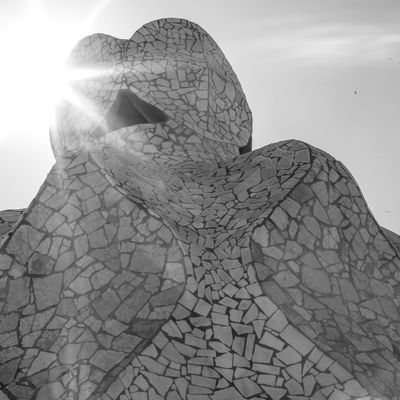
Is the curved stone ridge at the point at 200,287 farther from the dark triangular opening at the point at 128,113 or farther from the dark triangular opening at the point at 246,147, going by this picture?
the dark triangular opening at the point at 246,147

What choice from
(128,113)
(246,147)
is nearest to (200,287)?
(128,113)

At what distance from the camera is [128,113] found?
35.0ft

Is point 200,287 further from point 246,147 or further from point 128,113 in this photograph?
point 246,147

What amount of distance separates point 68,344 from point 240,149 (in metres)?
6.42

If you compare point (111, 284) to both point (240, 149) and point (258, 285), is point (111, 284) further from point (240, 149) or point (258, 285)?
point (240, 149)

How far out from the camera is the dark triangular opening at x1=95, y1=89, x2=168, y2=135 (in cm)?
1013

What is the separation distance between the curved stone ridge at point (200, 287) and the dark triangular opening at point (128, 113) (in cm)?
271

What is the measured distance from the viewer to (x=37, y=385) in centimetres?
513

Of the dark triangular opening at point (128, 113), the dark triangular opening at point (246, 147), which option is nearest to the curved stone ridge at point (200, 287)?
the dark triangular opening at point (128, 113)

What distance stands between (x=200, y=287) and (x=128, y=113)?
5580mm

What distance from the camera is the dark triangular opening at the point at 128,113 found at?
10.1 metres

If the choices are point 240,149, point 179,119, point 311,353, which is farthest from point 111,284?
point 240,149

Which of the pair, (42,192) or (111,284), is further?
(42,192)

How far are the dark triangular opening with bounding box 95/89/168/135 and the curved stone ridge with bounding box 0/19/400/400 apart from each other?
2.71m
